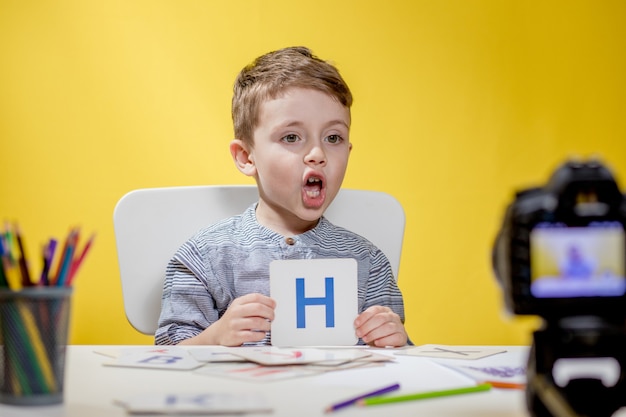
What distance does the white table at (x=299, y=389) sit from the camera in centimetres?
71

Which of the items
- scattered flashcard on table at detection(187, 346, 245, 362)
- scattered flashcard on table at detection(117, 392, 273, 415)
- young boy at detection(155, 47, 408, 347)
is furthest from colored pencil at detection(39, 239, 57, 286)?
young boy at detection(155, 47, 408, 347)

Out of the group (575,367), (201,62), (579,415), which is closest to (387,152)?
(201,62)

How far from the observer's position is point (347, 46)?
2.74 m

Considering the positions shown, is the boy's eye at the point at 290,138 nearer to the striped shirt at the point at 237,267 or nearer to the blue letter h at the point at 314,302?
the striped shirt at the point at 237,267

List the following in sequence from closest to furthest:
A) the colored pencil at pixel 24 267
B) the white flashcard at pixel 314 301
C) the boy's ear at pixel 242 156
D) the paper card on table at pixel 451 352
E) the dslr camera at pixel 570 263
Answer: the dslr camera at pixel 570 263, the colored pencil at pixel 24 267, the paper card on table at pixel 451 352, the white flashcard at pixel 314 301, the boy's ear at pixel 242 156

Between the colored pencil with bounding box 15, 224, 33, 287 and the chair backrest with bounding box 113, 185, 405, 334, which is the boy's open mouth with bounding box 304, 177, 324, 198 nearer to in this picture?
the chair backrest with bounding box 113, 185, 405, 334

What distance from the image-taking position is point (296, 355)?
3.34 ft

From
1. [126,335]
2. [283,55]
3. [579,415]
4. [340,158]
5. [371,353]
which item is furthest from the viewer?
[126,335]

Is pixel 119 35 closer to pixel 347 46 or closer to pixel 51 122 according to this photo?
pixel 51 122

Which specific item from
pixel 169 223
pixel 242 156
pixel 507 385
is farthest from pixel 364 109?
pixel 507 385

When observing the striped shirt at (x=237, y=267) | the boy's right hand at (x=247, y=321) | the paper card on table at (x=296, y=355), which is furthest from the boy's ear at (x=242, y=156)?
the paper card on table at (x=296, y=355)

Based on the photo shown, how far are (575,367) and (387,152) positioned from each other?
1.71 meters

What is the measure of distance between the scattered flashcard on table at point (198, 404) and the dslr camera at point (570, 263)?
232 millimetres

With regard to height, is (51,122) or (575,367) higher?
(51,122)
